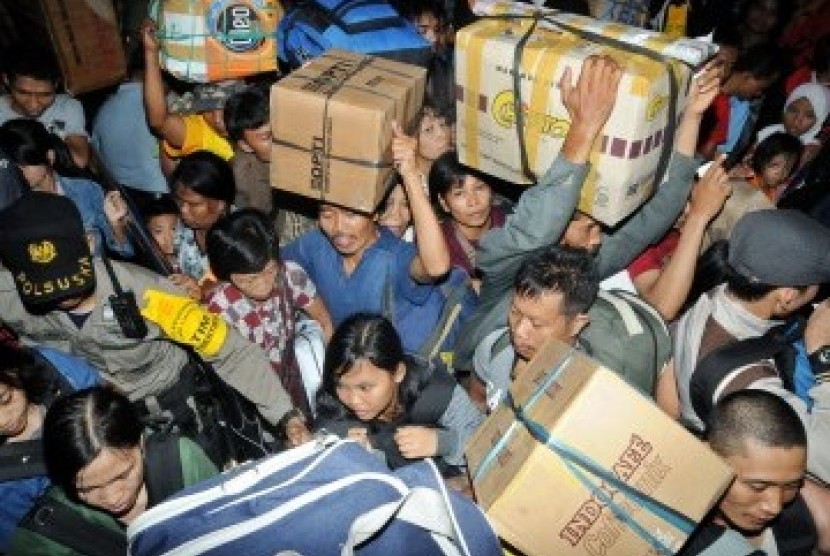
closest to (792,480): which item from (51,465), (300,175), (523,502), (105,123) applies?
(523,502)

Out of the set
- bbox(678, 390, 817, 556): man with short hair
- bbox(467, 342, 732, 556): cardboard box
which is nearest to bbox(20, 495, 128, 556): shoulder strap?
bbox(467, 342, 732, 556): cardboard box

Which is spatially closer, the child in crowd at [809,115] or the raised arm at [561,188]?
the raised arm at [561,188]

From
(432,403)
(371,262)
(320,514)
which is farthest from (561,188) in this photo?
(320,514)

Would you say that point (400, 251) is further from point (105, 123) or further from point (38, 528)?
point (105, 123)

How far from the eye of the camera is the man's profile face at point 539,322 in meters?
2.48

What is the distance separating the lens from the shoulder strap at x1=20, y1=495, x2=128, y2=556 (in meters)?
2.12

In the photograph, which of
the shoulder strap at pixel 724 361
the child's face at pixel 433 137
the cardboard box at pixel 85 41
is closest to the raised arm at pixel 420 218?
the child's face at pixel 433 137

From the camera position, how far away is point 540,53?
2.34 meters

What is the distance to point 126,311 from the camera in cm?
277

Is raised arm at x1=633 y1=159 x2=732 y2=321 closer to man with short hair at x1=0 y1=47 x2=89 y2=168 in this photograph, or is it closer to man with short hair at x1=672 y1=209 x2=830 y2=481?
man with short hair at x1=672 y1=209 x2=830 y2=481

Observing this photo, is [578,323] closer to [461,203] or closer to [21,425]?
[461,203]

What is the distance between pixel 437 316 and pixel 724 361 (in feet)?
4.12

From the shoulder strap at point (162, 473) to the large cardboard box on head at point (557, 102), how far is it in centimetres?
161

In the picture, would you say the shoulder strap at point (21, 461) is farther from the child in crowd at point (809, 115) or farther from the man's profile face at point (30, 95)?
the child in crowd at point (809, 115)
